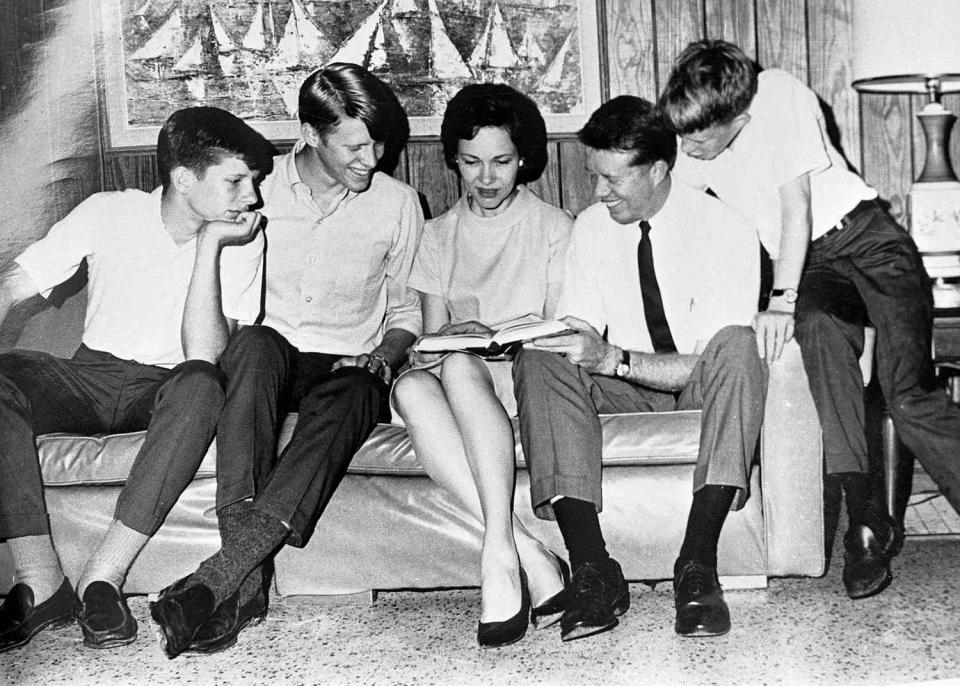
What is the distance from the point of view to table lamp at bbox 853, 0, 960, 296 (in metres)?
1.89

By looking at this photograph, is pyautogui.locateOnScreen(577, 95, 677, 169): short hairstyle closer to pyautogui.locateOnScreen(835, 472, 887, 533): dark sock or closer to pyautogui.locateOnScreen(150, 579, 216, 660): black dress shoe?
pyautogui.locateOnScreen(835, 472, 887, 533): dark sock

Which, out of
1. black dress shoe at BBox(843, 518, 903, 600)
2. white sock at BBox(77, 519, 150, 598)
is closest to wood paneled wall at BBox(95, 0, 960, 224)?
black dress shoe at BBox(843, 518, 903, 600)

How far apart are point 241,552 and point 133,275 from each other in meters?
0.65

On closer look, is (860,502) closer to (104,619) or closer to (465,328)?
(465,328)

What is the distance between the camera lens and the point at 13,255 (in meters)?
1.76

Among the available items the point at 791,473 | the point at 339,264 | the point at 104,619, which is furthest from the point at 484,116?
the point at 104,619

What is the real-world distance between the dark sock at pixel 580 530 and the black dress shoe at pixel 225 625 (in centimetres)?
53

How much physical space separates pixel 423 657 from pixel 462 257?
0.89 meters

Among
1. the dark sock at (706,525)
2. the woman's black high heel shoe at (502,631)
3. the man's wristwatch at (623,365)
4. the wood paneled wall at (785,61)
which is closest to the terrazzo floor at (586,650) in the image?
the woman's black high heel shoe at (502,631)

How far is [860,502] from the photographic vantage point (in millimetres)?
1670

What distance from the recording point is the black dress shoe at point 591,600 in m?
1.50

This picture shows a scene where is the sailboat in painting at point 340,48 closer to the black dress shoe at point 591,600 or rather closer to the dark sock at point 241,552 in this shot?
the dark sock at point 241,552

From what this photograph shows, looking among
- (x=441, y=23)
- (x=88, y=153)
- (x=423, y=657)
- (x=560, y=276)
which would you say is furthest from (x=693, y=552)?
(x=88, y=153)

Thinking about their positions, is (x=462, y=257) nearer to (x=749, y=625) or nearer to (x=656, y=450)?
(x=656, y=450)
